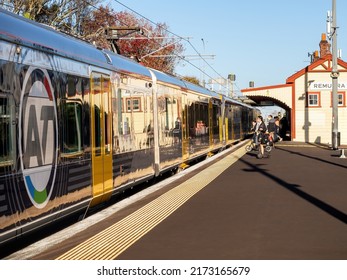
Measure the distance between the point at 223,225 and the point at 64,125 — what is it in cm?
258

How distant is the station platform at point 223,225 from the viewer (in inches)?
248

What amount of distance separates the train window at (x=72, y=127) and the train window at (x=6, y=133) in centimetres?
165

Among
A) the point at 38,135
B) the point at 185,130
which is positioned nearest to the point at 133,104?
the point at 38,135

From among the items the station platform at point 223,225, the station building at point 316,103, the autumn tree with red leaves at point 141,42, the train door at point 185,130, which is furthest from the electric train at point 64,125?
the autumn tree with red leaves at point 141,42

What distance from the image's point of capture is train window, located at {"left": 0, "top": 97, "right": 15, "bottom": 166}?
5.82 meters

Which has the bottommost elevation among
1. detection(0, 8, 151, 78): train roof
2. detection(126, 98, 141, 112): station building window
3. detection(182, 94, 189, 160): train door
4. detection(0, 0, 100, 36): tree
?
detection(182, 94, 189, 160): train door

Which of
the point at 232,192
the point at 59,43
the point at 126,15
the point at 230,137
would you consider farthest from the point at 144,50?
the point at 59,43

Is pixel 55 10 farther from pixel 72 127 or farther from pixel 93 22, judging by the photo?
pixel 72 127

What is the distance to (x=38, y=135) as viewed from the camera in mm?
6723

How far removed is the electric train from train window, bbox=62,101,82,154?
1cm

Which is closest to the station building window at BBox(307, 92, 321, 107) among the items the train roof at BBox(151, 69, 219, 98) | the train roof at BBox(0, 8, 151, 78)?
the train roof at BBox(151, 69, 219, 98)

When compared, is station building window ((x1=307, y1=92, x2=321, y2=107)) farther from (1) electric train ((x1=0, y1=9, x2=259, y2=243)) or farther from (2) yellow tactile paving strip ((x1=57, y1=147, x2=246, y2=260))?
(2) yellow tactile paving strip ((x1=57, y1=147, x2=246, y2=260))

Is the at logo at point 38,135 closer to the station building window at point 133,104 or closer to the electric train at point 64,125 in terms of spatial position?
the electric train at point 64,125
